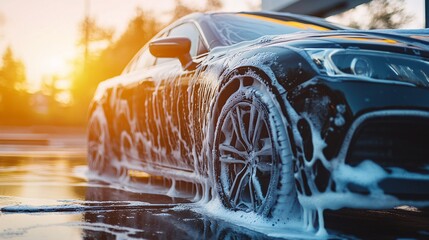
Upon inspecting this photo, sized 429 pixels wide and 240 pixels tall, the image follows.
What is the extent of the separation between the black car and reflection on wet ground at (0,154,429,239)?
10.0 inches

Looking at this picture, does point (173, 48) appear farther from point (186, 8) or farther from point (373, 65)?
point (186, 8)

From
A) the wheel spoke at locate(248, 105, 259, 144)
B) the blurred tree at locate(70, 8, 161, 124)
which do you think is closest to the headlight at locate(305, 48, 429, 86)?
the wheel spoke at locate(248, 105, 259, 144)

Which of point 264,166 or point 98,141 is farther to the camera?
point 98,141

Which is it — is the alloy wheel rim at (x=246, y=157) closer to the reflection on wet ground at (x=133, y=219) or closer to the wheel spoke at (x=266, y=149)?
the wheel spoke at (x=266, y=149)

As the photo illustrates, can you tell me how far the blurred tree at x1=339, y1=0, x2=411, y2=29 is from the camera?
13.5 m

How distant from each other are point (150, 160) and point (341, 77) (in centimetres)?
277

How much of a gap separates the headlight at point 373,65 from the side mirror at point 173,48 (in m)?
1.71

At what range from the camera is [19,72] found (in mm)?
67375

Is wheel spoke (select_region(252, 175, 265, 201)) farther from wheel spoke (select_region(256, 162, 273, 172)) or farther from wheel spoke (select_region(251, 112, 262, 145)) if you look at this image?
wheel spoke (select_region(251, 112, 262, 145))

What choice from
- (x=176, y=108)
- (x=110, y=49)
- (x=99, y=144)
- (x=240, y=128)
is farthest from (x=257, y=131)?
(x=110, y=49)

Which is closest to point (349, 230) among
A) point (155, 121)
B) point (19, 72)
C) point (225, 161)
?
point (225, 161)

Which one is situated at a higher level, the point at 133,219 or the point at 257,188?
the point at 257,188

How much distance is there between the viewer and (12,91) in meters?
53.1

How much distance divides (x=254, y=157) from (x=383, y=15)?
436 inches
